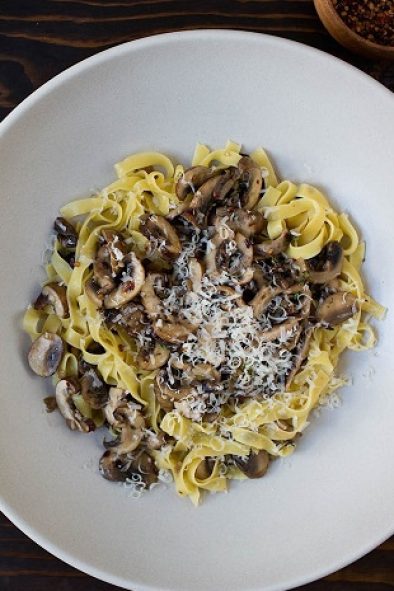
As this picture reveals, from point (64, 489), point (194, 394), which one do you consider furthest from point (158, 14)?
point (64, 489)

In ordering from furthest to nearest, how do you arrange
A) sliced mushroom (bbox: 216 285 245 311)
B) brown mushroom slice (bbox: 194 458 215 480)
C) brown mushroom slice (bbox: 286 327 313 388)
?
brown mushroom slice (bbox: 194 458 215 480) < brown mushroom slice (bbox: 286 327 313 388) < sliced mushroom (bbox: 216 285 245 311)

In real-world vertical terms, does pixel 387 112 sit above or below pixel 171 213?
above

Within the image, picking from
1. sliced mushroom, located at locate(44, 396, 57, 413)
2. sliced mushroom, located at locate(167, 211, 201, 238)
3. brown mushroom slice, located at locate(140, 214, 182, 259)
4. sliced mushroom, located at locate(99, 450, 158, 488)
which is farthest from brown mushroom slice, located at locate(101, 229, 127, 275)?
sliced mushroom, located at locate(99, 450, 158, 488)

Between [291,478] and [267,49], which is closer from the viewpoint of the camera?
[267,49]

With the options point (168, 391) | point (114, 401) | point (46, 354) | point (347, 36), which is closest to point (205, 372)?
point (168, 391)

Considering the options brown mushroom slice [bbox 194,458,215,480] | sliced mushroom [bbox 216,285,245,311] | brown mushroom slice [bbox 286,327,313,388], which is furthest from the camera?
brown mushroom slice [bbox 194,458,215,480]

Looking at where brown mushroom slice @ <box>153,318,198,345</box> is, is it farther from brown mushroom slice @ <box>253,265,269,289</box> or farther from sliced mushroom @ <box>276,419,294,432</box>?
sliced mushroom @ <box>276,419,294,432</box>

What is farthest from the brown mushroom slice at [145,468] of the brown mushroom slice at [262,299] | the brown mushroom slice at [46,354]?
the brown mushroom slice at [262,299]

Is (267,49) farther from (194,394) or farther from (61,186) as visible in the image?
(194,394)
